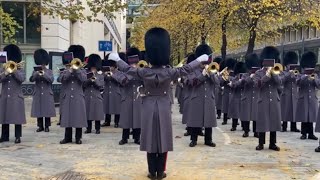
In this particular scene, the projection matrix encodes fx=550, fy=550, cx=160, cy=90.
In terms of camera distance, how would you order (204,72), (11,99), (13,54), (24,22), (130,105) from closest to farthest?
1. (204,72)
2. (11,99)
3. (130,105)
4. (13,54)
5. (24,22)

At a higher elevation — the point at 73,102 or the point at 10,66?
the point at 10,66

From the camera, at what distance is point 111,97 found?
49.8 feet

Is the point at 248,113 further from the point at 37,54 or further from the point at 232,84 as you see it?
the point at 37,54

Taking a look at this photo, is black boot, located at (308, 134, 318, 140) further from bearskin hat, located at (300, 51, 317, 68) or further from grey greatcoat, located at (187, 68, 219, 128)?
grey greatcoat, located at (187, 68, 219, 128)

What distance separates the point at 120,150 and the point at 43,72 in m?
3.76

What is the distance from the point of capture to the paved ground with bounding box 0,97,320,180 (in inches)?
341

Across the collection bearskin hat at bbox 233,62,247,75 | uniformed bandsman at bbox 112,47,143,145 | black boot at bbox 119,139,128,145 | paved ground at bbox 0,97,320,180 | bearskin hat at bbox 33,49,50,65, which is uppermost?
bearskin hat at bbox 33,49,50,65

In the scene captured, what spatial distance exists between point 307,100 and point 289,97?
1.35 m

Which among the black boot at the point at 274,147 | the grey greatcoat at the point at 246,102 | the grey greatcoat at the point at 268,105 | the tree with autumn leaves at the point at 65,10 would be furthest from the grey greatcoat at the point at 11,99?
the tree with autumn leaves at the point at 65,10

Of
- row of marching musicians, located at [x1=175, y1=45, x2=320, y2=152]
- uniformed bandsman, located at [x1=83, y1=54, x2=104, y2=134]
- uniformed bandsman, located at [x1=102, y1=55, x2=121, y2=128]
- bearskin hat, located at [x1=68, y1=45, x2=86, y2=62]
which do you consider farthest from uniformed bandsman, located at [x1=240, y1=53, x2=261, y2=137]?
bearskin hat, located at [x1=68, y1=45, x2=86, y2=62]

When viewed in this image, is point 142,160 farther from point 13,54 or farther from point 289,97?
point 289,97

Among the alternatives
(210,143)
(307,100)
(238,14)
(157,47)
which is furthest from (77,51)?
(238,14)

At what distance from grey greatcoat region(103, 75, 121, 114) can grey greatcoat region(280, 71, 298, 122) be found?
14.7 feet

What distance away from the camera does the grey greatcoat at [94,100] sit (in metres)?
13.8
